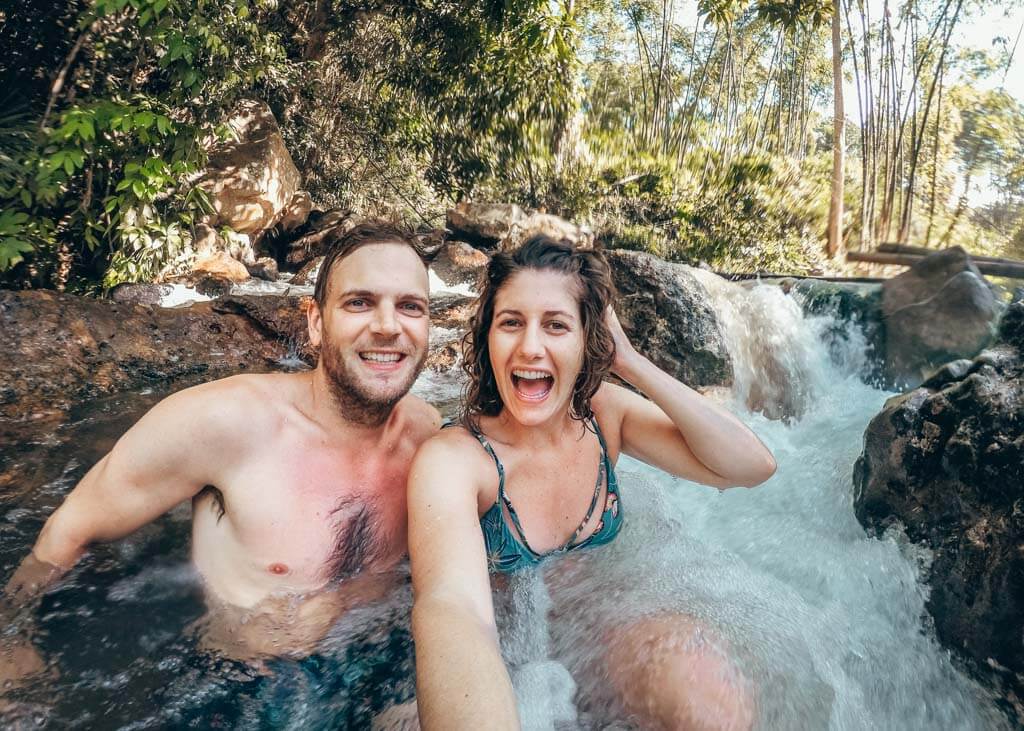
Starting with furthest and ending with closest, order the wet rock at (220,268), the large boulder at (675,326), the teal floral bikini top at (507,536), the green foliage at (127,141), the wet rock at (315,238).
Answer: the wet rock at (315,238), the wet rock at (220,268), the large boulder at (675,326), the green foliage at (127,141), the teal floral bikini top at (507,536)

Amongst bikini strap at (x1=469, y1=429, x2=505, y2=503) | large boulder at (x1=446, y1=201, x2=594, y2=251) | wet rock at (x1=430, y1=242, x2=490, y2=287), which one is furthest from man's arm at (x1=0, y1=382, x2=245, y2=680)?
large boulder at (x1=446, y1=201, x2=594, y2=251)

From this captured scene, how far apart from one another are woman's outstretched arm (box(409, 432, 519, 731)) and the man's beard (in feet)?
0.80

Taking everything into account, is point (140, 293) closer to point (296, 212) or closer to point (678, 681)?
point (296, 212)

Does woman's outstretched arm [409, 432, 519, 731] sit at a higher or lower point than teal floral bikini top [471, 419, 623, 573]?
higher

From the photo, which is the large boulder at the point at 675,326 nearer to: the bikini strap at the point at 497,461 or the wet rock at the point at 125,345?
the wet rock at the point at 125,345

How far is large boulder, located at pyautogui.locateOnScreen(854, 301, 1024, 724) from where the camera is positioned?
5.94 ft

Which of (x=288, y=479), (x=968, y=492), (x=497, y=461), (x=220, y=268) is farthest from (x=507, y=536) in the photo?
(x=220, y=268)

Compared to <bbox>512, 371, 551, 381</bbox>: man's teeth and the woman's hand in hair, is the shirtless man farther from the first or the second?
the woman's hand in hair

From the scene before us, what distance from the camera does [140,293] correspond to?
7039mm

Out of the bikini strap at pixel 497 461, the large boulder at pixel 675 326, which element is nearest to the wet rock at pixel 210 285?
the large boulder at pixel 675 326

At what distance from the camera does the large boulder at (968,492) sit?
181 cm

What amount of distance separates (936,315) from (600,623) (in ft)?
20.6

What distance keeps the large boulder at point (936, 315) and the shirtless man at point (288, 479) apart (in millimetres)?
6330

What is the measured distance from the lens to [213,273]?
27.4 feet
